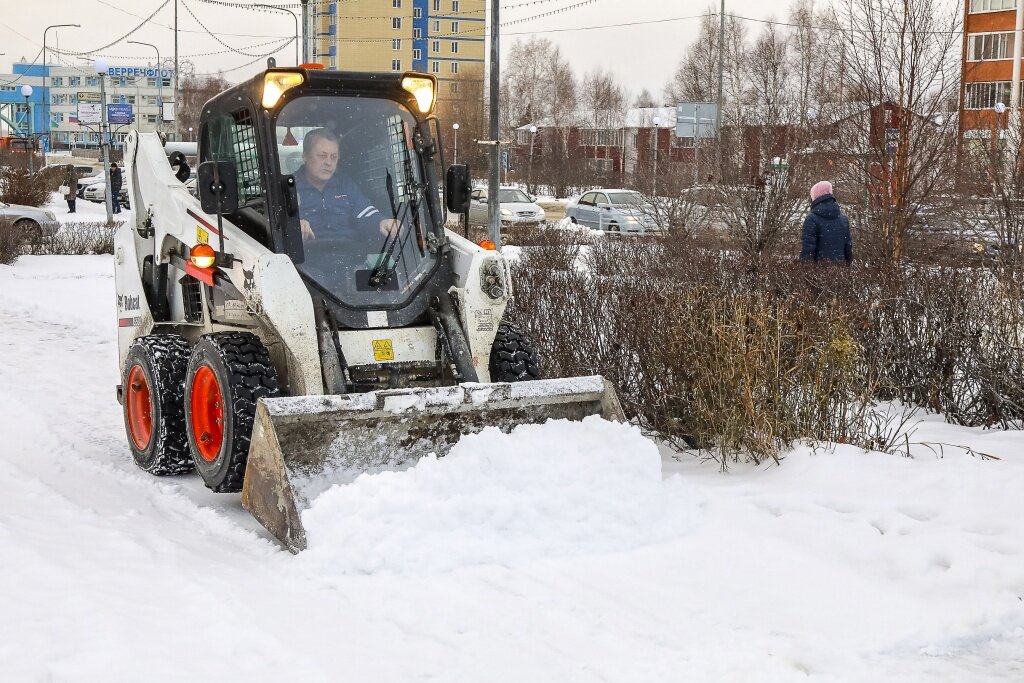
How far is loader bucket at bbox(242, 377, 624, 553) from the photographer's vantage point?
5359 mm

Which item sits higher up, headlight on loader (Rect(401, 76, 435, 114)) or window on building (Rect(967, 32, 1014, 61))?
window on building (Rect(967, 32, 1014, 61))

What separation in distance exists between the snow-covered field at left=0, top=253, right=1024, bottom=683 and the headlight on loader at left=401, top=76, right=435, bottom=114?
2.20 m

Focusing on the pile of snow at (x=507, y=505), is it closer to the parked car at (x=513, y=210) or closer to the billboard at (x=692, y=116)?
the billboard at (x=692, y=116)

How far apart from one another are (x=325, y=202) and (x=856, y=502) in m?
3.35

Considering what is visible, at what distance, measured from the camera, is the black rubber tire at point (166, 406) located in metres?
6.76

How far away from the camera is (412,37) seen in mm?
87500

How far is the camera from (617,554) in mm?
5309

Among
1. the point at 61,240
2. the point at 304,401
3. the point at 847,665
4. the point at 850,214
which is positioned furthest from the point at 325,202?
the point at 61,240

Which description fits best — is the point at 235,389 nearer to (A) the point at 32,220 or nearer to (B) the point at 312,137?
(B) the point at 312,137

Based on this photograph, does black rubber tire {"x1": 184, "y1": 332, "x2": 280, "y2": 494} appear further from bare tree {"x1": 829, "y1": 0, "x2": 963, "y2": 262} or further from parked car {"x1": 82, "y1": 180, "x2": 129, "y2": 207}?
parked car {"x1": 82, "y1": 180, "x2": 129, "y2": 207}

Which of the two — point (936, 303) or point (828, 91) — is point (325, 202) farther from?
point (828, 91)

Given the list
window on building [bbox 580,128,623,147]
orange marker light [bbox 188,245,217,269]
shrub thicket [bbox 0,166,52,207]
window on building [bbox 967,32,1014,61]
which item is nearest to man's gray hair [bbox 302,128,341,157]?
orange marker light [bbox 188,245,217,269]

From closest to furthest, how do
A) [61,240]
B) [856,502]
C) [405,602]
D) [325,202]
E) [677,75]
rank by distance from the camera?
1. [405,602]
2. [856,502]
3. [325,202]
4. [61,240]
5. [677,75]

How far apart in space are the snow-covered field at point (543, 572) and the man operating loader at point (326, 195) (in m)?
1.64
